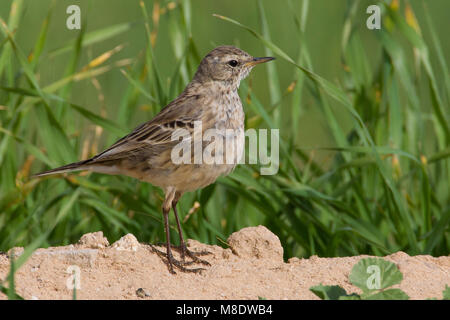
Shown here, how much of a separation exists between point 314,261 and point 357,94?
6.49ft

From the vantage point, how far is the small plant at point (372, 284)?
3.68 meters

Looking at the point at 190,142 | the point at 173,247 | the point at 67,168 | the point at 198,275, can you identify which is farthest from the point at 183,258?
the point at 67,168

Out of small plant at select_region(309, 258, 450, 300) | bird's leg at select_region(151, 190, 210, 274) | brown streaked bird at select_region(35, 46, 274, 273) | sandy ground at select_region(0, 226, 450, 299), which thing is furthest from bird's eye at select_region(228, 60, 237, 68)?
small plant at select_region(309, 258, 450, 300)

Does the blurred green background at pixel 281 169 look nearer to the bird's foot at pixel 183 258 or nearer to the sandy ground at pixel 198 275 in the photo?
the bird's foot at pixel 183 258

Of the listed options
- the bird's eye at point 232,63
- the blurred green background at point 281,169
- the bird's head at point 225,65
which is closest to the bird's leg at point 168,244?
the blurred green background at point 281,169

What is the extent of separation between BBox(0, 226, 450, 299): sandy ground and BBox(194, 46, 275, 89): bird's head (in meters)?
1.10

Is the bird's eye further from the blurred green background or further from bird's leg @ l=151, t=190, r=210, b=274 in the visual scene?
bird's leg @ l=151, t=190, r=210, b=274

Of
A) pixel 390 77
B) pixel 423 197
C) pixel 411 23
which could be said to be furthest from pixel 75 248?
pixel 411 23

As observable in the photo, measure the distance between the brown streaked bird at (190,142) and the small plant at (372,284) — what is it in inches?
44.5

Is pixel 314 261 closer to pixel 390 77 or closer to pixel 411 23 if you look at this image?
pixel 390 77

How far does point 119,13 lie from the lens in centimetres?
998

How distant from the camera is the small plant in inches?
145

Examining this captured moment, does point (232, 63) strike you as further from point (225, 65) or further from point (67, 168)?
point (67, 168)

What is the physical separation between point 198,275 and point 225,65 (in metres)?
1.55
